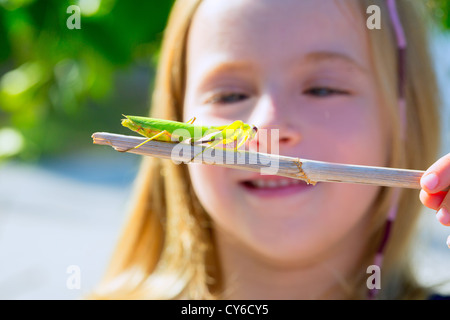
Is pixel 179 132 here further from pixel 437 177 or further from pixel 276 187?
pixel 276 187

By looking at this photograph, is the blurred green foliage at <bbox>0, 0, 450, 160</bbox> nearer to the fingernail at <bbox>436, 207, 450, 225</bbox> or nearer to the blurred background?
the blurred background

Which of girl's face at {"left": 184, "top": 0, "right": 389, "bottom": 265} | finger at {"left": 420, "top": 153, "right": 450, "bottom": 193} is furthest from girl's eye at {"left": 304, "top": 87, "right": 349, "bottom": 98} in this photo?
finger at {"left": 420, "top": 153, "right": 450, "bottom": 193}

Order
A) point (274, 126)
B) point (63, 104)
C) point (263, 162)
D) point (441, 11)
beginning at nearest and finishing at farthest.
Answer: point (263, 162) < point (274, 126) < point (441, 11) < point (63, 104)

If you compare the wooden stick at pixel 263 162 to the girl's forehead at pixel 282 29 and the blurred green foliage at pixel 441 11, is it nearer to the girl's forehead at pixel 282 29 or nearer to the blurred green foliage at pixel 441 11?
the girl's forehead at pixel 282 29

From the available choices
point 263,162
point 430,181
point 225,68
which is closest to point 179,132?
point 263,162
